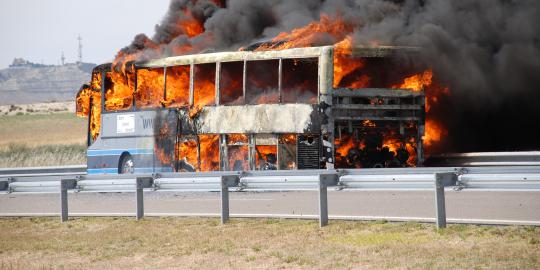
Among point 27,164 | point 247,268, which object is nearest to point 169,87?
point 247,268

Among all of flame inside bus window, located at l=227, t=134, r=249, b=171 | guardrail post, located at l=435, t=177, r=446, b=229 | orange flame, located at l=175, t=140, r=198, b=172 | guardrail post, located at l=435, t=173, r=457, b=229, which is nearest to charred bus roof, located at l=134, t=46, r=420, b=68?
flame inside bus window, located at l=227, t=134, r=249, b=171

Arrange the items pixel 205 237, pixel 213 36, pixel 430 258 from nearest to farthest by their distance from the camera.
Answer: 1. pixel 430 258
2. pixel 205 237
3. pixel 213 36

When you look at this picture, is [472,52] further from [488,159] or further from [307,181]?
[307,181]

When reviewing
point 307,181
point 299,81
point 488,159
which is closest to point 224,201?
point 307,181

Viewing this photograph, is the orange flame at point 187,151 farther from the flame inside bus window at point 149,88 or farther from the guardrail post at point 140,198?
the guardrail post at point 140,198

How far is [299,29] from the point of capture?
24484 mm

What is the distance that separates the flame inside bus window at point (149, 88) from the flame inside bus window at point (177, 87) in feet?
0.78

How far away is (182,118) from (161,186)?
774cm

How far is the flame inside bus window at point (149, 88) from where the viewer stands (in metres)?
24.9

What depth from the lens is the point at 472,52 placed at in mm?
24844

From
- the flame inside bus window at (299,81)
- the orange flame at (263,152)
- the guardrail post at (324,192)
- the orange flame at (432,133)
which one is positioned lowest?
the guardrail post at (324,192)

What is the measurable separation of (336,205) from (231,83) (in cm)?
756

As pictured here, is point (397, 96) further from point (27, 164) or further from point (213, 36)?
point (27, 164)

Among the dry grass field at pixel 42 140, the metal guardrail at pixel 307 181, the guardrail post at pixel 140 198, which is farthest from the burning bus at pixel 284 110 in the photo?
the dry grass field at pixel 42 140
